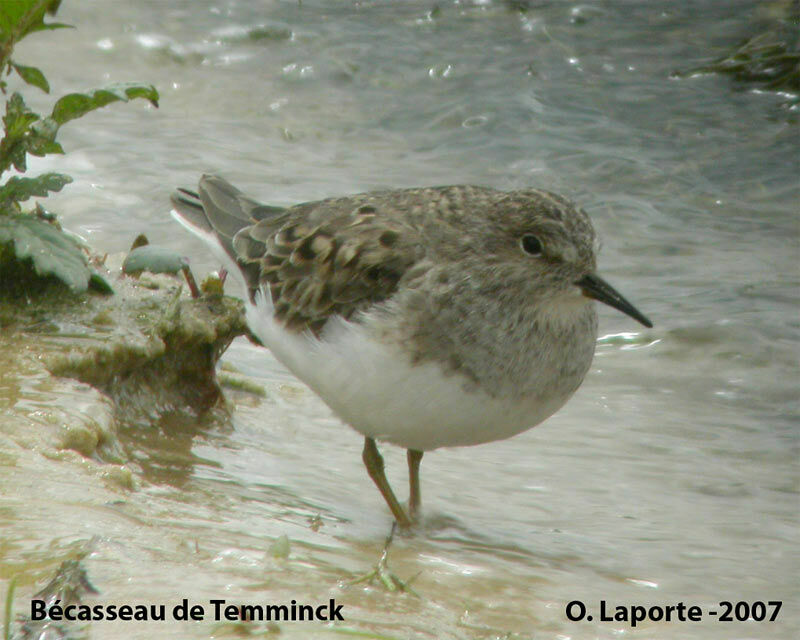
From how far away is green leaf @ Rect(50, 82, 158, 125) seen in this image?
204 inches

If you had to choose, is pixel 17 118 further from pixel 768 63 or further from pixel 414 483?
pixel 768 63

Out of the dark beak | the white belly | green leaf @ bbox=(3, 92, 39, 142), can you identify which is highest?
green leaf @ bbox=(3, 92, 39, 142)

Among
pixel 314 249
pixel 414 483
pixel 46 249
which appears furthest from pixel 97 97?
pixel 414 483

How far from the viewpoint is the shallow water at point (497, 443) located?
391 cm

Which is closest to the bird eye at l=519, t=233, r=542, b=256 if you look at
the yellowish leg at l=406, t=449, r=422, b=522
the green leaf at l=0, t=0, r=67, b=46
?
the yellowish leg at l=406, t=449, r=422, b=522

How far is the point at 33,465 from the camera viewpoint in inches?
159

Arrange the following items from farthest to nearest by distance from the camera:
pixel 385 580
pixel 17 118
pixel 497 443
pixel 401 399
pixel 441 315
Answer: pixel 497 443, pixel 17 118, pixel 441 315, pixel 401 399, pixel 385 580

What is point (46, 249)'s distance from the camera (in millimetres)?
5059

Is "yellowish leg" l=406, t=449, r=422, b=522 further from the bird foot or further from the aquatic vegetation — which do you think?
the aquatic vegetation

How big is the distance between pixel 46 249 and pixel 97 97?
0.68 metres

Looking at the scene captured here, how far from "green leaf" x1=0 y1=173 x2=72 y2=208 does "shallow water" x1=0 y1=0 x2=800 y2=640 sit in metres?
0.63

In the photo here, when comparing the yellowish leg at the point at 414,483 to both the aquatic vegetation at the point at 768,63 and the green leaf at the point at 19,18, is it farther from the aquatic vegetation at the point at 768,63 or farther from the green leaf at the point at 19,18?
the aquatic vegetation at the point at 768,63

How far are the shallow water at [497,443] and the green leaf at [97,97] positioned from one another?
104 centimetres

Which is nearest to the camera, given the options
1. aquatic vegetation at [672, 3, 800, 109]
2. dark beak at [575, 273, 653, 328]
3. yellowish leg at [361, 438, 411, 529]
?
dark beak at [575, 273, 653, 328]
